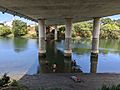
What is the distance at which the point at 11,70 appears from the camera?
40.9 metres

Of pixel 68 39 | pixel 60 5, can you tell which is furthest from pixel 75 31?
pixel 60 5

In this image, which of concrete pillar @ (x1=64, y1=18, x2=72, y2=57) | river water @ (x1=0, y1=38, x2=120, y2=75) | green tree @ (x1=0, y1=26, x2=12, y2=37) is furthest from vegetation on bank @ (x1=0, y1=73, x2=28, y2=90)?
green tree @ (x1=0, y1=26, x2=12, y2=37)

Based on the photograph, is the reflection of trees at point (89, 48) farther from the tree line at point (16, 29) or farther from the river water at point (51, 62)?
the tree line at point (16, 29)

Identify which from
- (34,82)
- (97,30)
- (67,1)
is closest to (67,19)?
(97,30)

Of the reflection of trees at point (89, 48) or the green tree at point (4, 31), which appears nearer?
the reflection of trees at point (89, 48)

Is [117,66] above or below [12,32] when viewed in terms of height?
below

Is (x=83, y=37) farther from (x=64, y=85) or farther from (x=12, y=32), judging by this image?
(x=64, y=85)

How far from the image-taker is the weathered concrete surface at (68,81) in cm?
2704

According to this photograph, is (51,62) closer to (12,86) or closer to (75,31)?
(12,86)

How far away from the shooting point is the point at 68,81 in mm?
29875

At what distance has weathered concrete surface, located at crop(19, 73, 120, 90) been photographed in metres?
27.0

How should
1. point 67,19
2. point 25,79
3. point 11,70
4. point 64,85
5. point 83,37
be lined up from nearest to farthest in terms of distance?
point 64,85
point 25,79
point 11,70
point 67,19
point 83,37

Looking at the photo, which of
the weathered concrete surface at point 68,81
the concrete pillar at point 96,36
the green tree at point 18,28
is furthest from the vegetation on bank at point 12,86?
the green tree at point 18,28

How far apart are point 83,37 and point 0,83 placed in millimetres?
116564
